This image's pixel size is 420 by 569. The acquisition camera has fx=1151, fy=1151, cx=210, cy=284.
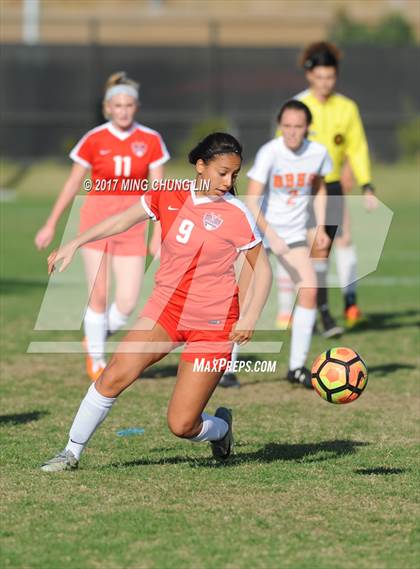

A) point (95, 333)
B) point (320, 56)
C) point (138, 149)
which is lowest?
point (95, 333)

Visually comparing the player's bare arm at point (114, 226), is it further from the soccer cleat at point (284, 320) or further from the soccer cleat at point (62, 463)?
the soccer cleat at point (284, 320)

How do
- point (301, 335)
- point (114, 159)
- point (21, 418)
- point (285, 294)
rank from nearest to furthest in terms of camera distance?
point (21, 418) → point (301, 335) → point (114, 159) → point (285, 294)

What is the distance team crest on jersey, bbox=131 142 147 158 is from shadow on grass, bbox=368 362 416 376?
2900 mm

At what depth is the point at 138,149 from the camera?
32.8 feet

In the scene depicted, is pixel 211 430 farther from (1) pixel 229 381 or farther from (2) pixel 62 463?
(1) pixel 229 381

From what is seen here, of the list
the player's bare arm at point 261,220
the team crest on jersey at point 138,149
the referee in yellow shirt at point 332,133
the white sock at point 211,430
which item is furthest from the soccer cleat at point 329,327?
the white sock at point 211,430

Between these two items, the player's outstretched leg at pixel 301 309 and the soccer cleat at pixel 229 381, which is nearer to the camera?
the player's outstretched leg at pixel 301 309

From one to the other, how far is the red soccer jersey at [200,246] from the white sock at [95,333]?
10.4 ft

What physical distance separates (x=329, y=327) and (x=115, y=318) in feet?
9.82

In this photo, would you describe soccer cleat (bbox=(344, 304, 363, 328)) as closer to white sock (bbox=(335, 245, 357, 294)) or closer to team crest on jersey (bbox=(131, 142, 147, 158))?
Answer: white sock (bbox=(335, 245, 357, 294))

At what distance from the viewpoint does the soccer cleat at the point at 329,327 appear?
1229 cm

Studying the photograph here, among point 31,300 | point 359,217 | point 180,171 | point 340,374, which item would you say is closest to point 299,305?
point 340,374

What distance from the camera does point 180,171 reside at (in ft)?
115

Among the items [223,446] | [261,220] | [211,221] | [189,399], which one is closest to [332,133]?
[261,220]
